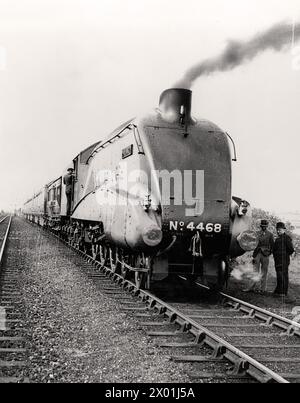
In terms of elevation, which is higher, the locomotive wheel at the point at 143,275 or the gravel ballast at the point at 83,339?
the locomotive wheel at the point at 143,275

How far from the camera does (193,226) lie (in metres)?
7.42

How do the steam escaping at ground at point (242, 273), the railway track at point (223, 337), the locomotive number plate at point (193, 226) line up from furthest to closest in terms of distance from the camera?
1. the steam escaping at ground at point (242, 273)
2. the locomotive number plate at point (193, 226)
3. the railway track at point (223, 337)

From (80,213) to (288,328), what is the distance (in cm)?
755

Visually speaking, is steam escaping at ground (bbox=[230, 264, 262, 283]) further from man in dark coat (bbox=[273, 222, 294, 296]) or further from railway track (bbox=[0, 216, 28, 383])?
railway track (bbox=[0, 216, 28, 383])

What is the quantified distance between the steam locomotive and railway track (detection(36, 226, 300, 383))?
659 mm

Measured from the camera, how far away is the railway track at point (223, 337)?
4.50 m

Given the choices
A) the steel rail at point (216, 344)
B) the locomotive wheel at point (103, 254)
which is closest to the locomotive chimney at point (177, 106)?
the steel rail at point (216, 344)

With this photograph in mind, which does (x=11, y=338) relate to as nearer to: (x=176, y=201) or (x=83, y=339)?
(x=83, y=339)

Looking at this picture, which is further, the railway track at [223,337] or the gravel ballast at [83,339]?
the railway track at [223,337]

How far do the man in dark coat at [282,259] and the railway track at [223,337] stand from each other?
1.44m

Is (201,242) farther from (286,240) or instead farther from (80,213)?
(80,213)

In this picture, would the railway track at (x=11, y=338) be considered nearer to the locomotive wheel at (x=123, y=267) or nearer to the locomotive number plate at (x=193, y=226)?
the locomotive wheel at (x=123, y=267)

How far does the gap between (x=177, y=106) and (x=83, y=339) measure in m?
4.46
